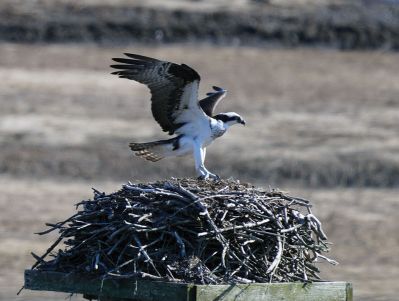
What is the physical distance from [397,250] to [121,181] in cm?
438

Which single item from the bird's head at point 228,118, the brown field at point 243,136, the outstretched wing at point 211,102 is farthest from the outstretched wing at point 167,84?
the brown field at point 243,136

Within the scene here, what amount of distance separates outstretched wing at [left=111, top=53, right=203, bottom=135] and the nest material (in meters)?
1.94

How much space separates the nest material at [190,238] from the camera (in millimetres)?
6730

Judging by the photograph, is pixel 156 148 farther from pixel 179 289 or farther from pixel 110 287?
pixel 179 289

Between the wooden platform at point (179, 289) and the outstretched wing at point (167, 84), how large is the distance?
251 cm

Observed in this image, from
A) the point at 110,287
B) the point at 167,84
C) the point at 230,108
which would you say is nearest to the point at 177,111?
the point at 167,84

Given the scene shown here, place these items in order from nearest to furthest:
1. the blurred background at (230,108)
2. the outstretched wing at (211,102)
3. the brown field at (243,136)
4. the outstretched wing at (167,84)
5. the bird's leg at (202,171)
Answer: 1. the bird's leg at (202,171)
2. the outstretched wing at (167,84)
3. the outstretched wing at (211,102)
4. the brown field at (243,136)
5. the blurred background at (230,108)

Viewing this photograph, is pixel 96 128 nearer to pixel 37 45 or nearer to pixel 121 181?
pixel 121 181

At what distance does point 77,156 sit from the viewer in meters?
20.3

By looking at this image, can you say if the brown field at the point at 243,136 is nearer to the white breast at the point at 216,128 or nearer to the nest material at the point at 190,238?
the white breast at the point at 216,128

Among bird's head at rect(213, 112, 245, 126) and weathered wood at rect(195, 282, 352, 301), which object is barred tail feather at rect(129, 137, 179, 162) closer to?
bird's head at rect(213, 112, 245, 126)

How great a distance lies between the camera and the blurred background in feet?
59.4

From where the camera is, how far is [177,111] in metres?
9.78

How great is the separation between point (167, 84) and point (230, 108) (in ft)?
39.9
